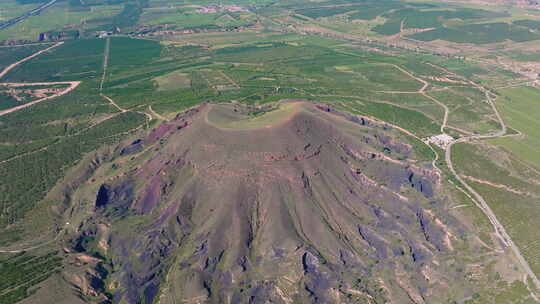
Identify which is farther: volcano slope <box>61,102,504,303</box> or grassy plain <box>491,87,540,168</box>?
grassy plain <box>491,87,540,168</box>

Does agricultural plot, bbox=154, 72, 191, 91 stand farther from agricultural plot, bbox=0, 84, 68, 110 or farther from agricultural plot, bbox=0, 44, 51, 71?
agricultural plot, bbox=0, 44, 51, 71

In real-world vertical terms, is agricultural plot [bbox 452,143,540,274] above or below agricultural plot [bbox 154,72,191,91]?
below

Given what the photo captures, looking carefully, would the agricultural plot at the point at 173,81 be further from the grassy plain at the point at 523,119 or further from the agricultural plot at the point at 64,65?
the grassy plain at the point at 523,119

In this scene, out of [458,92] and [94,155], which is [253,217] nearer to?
[94,155]

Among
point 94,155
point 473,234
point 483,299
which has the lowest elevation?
point 483,299

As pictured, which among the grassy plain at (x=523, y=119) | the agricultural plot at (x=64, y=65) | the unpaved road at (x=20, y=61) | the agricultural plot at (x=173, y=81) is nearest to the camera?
the grassy plain at (x=523, y=119)

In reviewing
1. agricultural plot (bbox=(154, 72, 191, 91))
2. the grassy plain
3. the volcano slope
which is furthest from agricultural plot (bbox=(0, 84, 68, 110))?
the grassy plain

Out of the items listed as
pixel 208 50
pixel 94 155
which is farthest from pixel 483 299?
pixel 208 50

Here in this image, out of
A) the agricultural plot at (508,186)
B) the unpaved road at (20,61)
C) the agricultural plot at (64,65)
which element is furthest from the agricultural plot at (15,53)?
the agricultural plot at (508,186)

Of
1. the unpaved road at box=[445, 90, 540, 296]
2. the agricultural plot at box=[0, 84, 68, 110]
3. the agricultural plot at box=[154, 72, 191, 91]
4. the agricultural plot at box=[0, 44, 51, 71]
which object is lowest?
the unpaved road at box=[445, 90, 540, 296]
